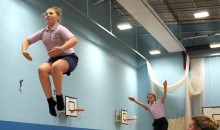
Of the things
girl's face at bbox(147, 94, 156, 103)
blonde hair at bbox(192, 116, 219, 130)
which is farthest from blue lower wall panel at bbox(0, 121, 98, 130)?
blonde hair at bbox(192, 116, 219, 130)

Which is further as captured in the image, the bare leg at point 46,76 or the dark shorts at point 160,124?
the dark shorts at point 160,124

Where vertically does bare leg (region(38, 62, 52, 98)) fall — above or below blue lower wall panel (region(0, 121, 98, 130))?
above

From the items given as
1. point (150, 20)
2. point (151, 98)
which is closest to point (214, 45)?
point (150, 20)

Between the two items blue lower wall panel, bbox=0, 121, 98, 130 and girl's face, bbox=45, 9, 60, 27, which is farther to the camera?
blue lower wall panel, bbox=0, 121, 98, 130

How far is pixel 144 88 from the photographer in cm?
1382

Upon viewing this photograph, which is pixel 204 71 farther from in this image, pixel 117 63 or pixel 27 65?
pixel 27 65

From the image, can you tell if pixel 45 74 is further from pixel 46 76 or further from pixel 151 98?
pixel 151 98

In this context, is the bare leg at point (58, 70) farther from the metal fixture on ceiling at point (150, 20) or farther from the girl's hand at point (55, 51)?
the metal fixture on ceiling at point (150, 20)

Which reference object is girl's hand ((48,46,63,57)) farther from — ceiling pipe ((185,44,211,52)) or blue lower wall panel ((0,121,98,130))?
ceiling pipe ((185,44,211,52))

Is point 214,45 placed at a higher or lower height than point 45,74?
higher

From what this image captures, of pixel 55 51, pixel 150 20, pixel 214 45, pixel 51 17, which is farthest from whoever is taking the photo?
pixel 214 45

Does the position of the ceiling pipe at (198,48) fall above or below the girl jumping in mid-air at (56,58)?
above

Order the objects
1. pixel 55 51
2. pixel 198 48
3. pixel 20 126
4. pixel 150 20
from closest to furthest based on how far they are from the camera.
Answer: pixel 55 51, pixel 20 126, pixel 150 20, pixel 198 48

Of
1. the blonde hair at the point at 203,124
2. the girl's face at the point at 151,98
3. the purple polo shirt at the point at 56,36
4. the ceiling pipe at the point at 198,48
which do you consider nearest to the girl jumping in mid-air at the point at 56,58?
the purple polo shirt at the point at 56,36
